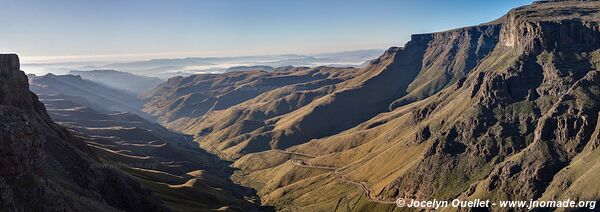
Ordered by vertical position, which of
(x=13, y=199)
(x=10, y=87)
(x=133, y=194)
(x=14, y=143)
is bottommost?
(x=133, y=194)

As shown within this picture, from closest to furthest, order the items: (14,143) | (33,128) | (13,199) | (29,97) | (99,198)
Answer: (13,199) < (14,143) < (33,128) < (99,198) < (29,97)

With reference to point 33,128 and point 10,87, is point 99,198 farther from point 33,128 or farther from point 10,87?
point 10,87

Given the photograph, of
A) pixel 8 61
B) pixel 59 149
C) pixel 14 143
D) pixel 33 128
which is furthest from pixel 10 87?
pixel 14 143

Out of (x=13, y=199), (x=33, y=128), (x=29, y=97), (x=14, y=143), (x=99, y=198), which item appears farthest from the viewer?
(x=29, y=97)

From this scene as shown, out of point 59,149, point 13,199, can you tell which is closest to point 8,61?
point 59,149

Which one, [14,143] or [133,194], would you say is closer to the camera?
[14,143]

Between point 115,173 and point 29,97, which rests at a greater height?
point 29,97
